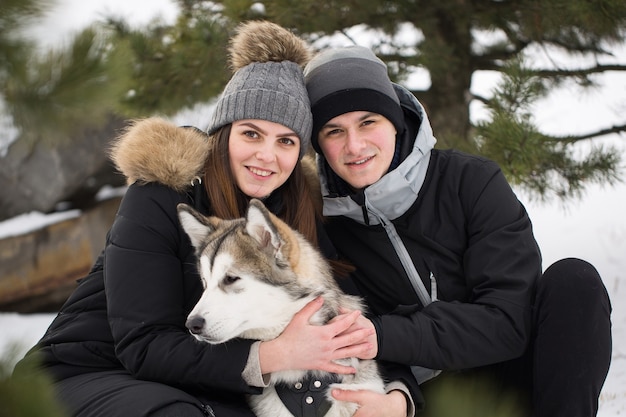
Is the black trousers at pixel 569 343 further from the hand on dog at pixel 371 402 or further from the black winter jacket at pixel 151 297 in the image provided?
the black winter jacket at pixel 151 297

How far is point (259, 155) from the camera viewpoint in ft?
7.95

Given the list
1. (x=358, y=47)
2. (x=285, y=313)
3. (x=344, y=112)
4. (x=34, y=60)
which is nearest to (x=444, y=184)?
(x=344, y=112)

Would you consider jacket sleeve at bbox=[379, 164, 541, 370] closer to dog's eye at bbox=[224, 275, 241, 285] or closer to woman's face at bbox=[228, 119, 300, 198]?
dog's eye at bbox=[224, 275, 241, 285]

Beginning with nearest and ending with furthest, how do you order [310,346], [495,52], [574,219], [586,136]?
[310,346] < [586,136] < [495,52] < [574,219]

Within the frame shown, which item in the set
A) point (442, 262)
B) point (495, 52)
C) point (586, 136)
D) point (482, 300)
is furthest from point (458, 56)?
point (482, 300)

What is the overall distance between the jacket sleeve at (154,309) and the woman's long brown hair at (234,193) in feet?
0.74

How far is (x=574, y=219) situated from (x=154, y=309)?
7166 mm

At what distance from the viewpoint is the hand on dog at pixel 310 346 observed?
2176 mm

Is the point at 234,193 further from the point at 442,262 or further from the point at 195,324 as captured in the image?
the point at 442,262

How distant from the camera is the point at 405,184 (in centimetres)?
252

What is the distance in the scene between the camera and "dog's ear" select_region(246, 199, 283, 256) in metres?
2.12

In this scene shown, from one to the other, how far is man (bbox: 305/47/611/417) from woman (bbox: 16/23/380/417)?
0.17 metres

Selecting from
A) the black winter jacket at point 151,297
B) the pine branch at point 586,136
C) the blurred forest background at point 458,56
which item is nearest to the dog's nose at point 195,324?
the black winter jacket at point 151,297

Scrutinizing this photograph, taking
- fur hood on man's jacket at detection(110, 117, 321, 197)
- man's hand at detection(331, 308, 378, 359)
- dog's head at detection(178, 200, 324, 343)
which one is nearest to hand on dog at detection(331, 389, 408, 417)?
man's hand at detection(331, 308, 378, 359)
